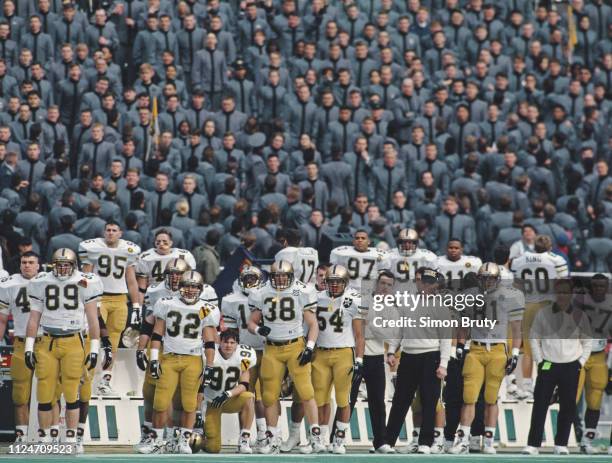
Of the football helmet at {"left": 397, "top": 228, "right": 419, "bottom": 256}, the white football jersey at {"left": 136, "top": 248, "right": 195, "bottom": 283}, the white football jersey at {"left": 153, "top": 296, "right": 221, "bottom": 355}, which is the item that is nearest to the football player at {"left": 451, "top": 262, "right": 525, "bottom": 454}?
the football helmet at {"left": 397, "top": 228, "right": 419, "bottom": 256}

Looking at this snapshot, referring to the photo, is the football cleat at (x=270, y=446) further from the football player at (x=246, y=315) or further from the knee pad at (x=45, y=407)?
the knee pad at (x=45, y=407)

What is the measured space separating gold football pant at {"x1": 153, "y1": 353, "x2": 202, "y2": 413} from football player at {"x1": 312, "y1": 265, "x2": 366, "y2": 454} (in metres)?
1.30

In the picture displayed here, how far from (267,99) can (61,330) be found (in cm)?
835

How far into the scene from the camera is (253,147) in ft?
77.4

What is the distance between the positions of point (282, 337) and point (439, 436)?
191 centimetres

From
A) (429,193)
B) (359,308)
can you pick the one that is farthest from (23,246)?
(429,193)

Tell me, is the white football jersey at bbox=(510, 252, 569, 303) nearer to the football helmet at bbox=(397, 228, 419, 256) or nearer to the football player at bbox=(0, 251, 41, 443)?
the football helmet at bbox=(397, 228, 419, 256)

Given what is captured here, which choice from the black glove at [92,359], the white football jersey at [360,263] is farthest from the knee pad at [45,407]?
the white football jersey at [360,263]

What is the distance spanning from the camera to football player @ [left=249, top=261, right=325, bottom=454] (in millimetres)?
17656

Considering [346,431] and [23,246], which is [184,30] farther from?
[346,431]

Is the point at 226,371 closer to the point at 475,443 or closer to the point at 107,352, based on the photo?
the point at 107,352

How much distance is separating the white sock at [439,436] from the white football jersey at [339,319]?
1.23 meters

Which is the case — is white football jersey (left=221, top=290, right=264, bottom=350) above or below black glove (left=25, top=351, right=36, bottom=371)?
above

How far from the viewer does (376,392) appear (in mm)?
17859
